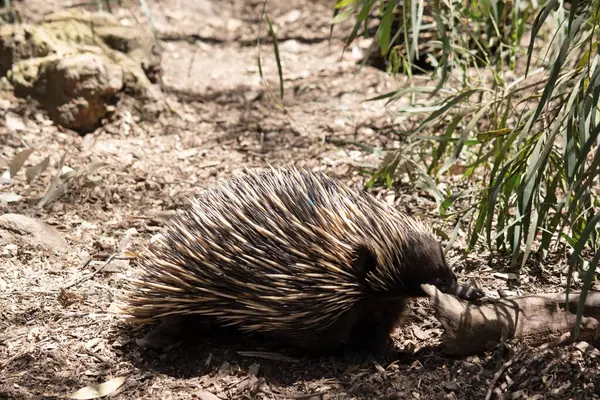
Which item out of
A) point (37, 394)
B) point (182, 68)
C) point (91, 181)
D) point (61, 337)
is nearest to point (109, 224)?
point (91, 181)

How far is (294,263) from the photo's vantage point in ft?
11.8

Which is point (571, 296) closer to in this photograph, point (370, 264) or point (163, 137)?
point (370, 264)

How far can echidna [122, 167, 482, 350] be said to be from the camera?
3.55 meters

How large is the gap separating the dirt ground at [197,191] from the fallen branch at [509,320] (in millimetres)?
78

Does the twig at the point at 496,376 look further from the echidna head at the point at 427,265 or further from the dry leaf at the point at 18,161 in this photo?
the dry leaf at the point at 18,161

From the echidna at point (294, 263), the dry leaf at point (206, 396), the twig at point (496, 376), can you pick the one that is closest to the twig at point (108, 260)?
the echidna at point (294, 263)

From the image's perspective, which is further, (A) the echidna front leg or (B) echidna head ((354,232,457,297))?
(A) the echidna front leg

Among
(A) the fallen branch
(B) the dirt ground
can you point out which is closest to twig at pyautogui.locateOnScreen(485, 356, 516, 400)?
(B) the dirt ground

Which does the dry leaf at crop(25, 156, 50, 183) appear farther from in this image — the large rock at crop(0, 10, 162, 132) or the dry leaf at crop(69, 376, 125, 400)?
the dry leaf at crop(69, 376, 125, 400)

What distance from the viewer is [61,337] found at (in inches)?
156

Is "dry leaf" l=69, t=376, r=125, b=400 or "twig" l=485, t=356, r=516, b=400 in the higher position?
"twig" l=485, t=356, r=516, b=400

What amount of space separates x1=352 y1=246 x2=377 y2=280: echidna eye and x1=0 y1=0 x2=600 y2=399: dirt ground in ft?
1.63

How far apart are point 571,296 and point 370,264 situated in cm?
94

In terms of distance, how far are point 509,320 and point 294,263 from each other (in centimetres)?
104
